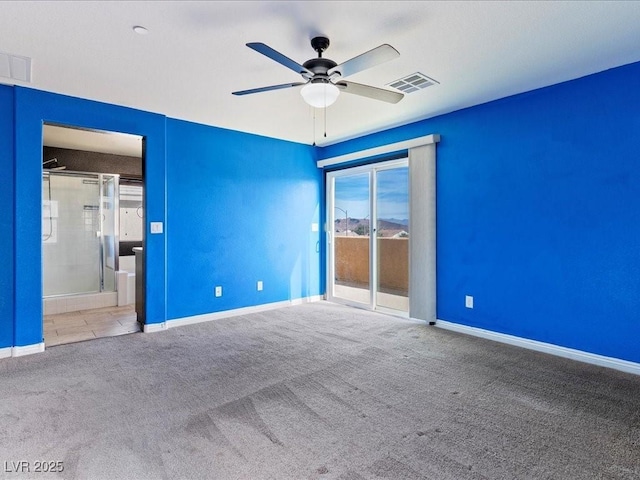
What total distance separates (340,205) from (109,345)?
3.65m

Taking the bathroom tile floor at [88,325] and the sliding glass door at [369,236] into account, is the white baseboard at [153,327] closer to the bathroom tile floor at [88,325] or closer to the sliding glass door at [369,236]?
the bathroom tile floor at [88,325]

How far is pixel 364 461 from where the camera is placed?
1749 millimetres

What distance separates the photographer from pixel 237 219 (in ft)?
15.6

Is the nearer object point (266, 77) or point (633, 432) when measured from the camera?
point (633, 432)

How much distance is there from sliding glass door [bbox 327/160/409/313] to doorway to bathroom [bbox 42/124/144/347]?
3006mm

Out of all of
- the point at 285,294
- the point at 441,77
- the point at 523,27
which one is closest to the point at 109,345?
the point at 285,294

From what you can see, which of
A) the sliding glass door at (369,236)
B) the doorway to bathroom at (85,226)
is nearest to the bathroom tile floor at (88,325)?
the doorway to bathroom at (85,226)

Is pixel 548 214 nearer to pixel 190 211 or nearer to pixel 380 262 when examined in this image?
pixel 380 262

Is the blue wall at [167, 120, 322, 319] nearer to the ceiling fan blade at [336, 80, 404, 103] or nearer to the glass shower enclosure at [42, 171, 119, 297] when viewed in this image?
the glass shower enclosure at [42, 171, 119, 297]

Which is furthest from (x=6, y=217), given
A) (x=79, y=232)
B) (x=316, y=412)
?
(x=316, y=412)

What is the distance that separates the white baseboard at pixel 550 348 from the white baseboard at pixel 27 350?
422 cm

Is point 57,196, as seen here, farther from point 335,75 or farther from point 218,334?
point 335,75

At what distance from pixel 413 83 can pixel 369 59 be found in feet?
4.46

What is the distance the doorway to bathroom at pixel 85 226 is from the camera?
16.4 feet
